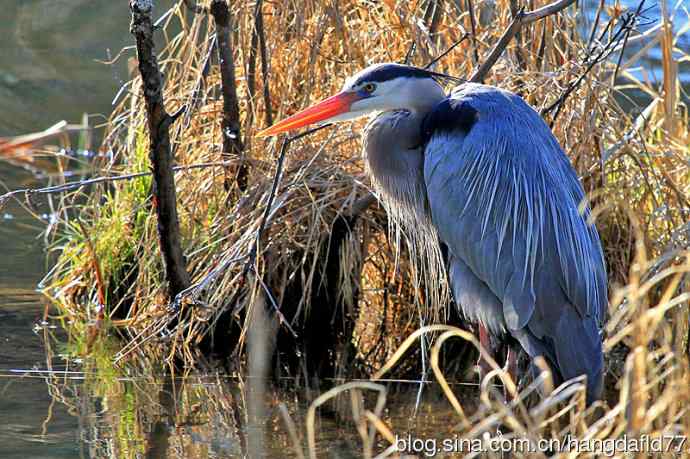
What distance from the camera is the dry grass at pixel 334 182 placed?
4723 mm

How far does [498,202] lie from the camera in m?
4.05

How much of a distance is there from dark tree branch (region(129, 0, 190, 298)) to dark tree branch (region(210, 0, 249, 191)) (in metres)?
0.47

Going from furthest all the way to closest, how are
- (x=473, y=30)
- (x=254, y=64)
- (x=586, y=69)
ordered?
(x=254, y=64) < (x=473, y=30) < (x=586, y=69)

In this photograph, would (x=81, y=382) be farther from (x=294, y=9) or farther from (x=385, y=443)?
(x=294, y=9)

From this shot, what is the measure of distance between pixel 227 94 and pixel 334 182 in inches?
23.2

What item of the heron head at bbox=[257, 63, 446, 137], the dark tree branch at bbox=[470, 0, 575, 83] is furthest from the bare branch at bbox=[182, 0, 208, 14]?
the dark tree branch at bbox=[470, 0, 575, 83]

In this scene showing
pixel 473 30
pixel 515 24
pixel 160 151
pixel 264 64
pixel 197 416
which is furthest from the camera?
pixel 264 64

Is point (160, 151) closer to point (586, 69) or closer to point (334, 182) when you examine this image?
point (334, 182)

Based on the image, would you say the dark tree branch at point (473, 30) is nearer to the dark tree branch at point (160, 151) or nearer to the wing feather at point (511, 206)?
the wing feather at point (511, 206)

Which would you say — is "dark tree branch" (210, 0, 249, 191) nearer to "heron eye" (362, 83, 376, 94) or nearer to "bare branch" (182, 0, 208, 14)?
"bare branch" (182, 0, 208, 14)

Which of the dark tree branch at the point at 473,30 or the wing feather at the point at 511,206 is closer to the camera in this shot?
the wing feather at the point at 511,206

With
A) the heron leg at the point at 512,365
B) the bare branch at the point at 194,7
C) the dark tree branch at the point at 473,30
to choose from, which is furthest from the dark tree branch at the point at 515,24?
the bare branch at the point at 194,7

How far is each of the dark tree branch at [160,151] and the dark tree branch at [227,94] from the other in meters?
0.47

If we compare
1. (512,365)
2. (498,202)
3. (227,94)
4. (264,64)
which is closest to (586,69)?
(498,202)
